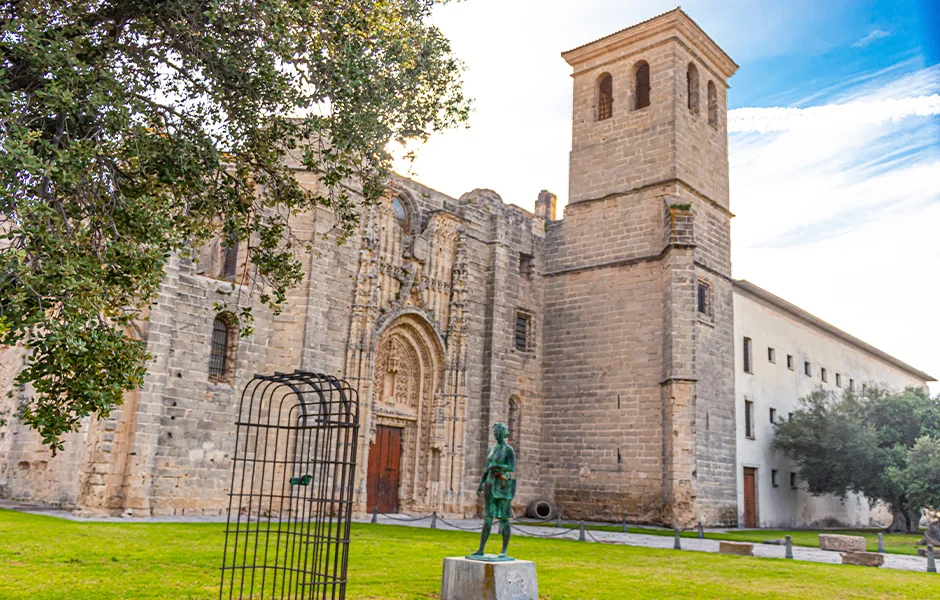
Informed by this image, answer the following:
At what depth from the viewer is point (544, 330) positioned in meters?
27.4

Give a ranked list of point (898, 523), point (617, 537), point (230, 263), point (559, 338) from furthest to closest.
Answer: point (898, 523)
point (559, 338)
point (230, 263)
point (617, 537)

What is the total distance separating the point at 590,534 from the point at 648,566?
6694mm

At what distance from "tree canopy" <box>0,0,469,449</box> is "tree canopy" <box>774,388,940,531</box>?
21.2 metres

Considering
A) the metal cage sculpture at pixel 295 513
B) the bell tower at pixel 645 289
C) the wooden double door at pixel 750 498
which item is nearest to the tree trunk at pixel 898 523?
the wooden double door at pixel 750 498

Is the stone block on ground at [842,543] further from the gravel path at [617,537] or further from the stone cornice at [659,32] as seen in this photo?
the stone cornice at [659,32]

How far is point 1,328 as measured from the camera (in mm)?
5992

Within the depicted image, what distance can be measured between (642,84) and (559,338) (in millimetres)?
8767

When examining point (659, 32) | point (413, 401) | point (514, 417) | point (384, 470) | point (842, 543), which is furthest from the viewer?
point (659, 32)

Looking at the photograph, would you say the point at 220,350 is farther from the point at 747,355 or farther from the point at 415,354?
the point at 747,355

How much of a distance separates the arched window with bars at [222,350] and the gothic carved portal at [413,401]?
4.54 meters

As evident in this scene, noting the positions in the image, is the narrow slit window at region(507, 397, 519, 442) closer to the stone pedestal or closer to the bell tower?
the bell tower

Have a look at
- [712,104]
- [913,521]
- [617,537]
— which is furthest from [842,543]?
[712,104]

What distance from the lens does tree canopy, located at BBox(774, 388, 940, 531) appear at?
26094 mm

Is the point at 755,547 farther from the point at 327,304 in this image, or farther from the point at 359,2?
the point at 359,2
